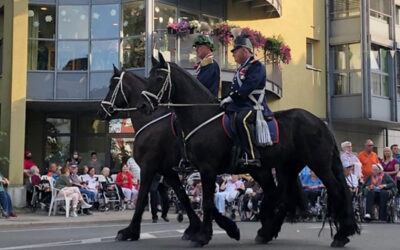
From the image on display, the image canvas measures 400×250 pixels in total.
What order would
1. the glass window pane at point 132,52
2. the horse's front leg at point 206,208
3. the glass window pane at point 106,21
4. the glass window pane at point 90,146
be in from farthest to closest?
the glass window pane at point 90,146
the glass window pane at point 106,21
the glass window pane at point 132,52
the horse's front leg at point 206,208

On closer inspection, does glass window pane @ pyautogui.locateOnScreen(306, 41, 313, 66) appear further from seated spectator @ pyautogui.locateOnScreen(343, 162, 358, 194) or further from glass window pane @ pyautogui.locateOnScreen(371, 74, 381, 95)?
seated spectator @ pyautogui.locateOnScreen(343, 162, 358, 194)

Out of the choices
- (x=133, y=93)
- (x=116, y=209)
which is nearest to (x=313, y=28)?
(x=116, y=209)

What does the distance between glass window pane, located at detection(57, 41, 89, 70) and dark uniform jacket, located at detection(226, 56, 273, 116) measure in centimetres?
1611

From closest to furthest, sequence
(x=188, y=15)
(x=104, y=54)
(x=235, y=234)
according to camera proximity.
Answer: (x=235, y=234) < (x=104, y=54) < (x=188, y=15)

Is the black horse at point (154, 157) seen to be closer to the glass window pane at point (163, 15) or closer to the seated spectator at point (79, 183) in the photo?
the seated spectator at point (79, 183)

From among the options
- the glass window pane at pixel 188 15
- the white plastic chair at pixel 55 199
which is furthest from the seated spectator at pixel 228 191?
the glass window pane at pixel 188 15

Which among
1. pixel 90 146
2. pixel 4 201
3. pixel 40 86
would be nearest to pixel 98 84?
pixel 40 86

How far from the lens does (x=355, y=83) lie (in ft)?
104

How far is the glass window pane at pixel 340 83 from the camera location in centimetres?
3206

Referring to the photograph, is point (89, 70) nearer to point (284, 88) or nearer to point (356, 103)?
point (284, 88)

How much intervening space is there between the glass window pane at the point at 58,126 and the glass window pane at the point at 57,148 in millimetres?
246

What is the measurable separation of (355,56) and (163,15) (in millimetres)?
11197

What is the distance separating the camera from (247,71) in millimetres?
9016

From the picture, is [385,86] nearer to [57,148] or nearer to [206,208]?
[57,148]
